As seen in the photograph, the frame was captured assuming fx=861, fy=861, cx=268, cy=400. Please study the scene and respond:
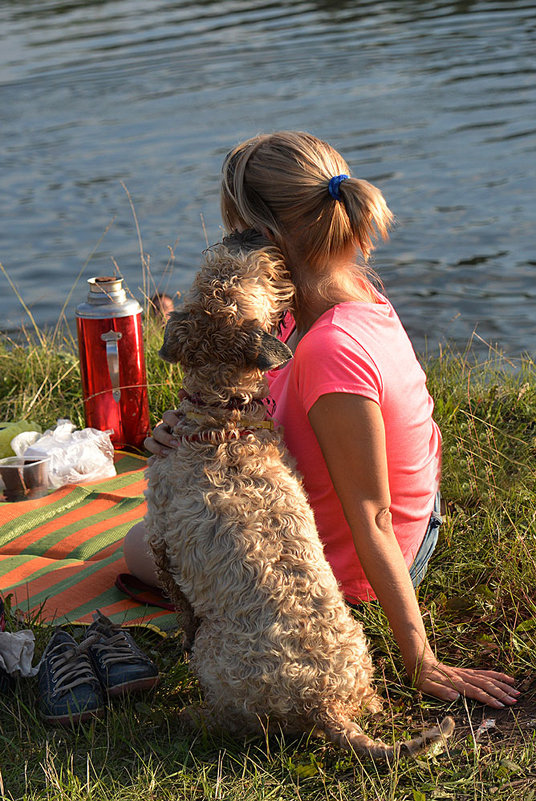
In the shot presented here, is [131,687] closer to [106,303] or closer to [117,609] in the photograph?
[117,609]

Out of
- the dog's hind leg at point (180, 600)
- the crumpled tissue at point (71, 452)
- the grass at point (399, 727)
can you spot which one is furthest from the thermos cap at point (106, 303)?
the dog's hind leg at point (180, 600)

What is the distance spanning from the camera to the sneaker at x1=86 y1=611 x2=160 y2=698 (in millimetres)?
3676

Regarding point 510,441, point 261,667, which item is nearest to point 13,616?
point 261,667

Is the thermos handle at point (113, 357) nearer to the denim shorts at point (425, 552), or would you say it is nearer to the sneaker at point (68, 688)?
the sneaker at point (68, 688)

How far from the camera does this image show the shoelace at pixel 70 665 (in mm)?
3633

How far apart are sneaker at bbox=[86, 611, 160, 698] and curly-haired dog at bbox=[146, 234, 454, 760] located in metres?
0.43

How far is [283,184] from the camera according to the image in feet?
12.0

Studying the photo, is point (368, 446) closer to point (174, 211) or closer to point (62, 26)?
point (174, 211)

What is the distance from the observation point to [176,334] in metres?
3.29

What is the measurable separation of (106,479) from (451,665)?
3067 millimetres

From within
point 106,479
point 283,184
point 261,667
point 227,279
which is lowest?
point 106,479

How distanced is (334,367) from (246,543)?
2.57ft

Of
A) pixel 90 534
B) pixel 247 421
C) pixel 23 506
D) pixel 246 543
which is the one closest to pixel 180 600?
pixel 246 543

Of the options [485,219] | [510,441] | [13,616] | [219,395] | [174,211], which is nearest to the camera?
[219,395]
